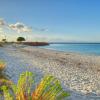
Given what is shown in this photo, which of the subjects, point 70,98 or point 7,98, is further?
point 70,98

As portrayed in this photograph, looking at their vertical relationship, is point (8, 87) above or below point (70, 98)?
above

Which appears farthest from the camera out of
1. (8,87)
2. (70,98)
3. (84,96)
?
(84,96)

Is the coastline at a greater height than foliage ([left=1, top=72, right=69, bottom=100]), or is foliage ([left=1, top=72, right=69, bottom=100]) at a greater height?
foliage ([left=1, top=72, right=69, bottom=100])

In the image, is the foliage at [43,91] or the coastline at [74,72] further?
the coastline at [74,72]

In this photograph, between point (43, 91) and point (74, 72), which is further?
point (74, 72)

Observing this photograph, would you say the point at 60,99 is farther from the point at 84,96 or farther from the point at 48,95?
the point at 84,96

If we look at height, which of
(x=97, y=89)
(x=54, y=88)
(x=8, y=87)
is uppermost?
(x=54, y=88)

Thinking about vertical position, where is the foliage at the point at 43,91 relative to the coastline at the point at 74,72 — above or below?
above

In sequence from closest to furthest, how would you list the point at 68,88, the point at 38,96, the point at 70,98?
the point at 38,96, the point at 70,98, the point at 68,88

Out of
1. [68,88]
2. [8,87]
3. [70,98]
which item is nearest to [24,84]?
[8,87]

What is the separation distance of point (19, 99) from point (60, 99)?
0.72 meters

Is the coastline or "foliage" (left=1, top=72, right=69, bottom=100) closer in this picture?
"foliage" (left=1, top=72, right=69, bottom=100)

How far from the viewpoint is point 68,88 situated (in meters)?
9.22

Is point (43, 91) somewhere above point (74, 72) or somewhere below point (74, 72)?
above
